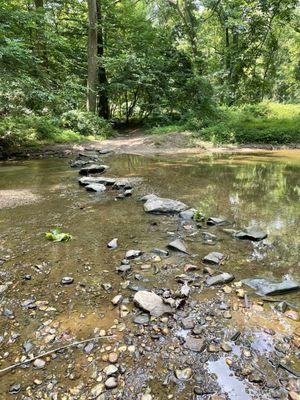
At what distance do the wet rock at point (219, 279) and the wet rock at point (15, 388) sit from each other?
1.55m

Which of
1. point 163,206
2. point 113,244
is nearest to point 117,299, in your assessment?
point 113,244

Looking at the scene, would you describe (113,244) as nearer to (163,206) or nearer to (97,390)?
(163,206)

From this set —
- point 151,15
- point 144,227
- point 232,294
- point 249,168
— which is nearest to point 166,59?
point 151,15

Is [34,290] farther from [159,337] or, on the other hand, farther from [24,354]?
[159,337]

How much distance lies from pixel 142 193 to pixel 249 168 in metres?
3.75

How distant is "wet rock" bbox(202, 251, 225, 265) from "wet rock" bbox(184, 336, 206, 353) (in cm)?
104

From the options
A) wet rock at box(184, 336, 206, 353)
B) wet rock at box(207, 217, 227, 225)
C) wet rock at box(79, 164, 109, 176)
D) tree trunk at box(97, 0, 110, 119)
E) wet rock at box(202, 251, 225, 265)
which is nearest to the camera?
wet rock at box(184, 336, 206, 353)

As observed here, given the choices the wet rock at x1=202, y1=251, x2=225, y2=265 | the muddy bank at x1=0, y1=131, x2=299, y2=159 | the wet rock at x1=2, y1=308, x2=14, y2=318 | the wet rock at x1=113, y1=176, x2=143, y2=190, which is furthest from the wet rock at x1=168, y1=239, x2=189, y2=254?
the muddy bank at x1=0, y1=131, x2=299, y2=159

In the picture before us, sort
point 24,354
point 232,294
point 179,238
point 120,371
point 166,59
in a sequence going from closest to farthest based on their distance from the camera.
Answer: point 120,371 → point 24,354 → point 232,294 → point 179,238 → point 166,59

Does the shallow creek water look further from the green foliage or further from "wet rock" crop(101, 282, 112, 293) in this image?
the green foliage

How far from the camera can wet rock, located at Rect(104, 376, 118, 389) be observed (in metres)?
1.67

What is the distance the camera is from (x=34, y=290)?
8.46 feet

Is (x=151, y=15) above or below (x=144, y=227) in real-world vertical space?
above

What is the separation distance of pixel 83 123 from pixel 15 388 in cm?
1213
